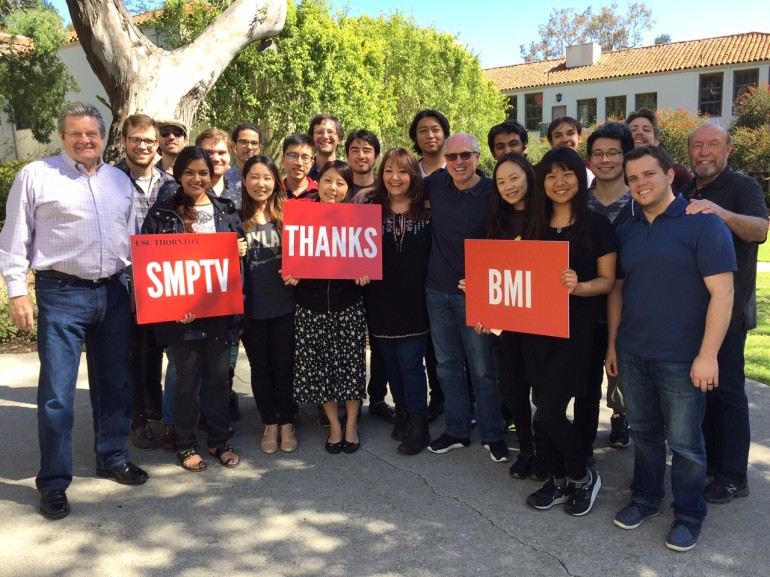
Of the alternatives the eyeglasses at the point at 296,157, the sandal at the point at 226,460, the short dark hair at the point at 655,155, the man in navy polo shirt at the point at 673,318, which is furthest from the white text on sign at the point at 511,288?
the sandal at the point at 226,460

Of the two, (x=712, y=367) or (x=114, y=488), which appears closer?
(x=712, y=367)

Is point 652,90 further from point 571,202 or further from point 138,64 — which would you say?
point 571,202

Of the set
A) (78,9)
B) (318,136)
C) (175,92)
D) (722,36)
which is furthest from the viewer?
(722,36)

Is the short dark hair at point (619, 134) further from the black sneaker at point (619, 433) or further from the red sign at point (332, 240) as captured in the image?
the black sneaker at point (619, 433)

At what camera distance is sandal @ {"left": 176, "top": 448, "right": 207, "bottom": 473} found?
4.23m

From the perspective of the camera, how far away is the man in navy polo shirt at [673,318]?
306 centimetres

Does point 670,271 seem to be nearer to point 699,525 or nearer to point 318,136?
point 699,525

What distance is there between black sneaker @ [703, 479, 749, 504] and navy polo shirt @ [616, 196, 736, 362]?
1088 mm

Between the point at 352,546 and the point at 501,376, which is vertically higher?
the point at 501,376

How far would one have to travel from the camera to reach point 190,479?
4.12 meters

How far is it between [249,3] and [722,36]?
3643cm

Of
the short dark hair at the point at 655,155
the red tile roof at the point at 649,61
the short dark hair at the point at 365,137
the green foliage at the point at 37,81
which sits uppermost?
the red tile roof at the point at 649,61

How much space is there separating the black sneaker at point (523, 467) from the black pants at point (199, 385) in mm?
1998

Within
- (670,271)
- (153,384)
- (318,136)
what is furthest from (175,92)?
(670,271)
